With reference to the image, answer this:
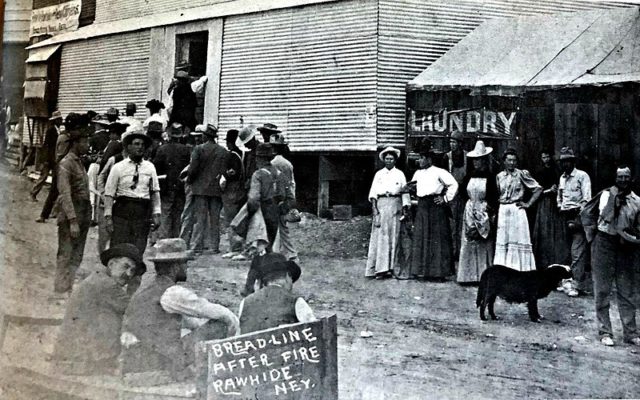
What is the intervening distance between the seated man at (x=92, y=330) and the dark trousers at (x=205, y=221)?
1.92 feet

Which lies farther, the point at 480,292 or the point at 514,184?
the point at 514,184

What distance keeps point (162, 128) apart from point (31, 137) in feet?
2.34

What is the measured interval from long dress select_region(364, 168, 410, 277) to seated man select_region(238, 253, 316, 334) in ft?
2.14

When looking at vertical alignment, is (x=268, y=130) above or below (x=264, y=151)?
above

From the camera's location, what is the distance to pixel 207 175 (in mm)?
4176

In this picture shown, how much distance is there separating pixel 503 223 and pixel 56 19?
9.93 feet

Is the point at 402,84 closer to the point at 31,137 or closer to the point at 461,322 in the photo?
the point at 461,322

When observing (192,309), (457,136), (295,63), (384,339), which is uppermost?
(295,63)

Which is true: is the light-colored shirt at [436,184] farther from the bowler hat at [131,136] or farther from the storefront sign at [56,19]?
the storefront sign at [56,19]

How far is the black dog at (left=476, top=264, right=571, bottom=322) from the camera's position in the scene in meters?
3.94

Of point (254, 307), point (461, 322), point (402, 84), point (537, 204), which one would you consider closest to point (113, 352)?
point (254, 307)

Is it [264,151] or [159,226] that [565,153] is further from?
[159,226]

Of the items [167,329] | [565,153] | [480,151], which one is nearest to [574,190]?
[565,153]

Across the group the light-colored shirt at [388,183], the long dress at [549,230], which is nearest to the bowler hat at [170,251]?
the light-colored shirt at [388,183]
